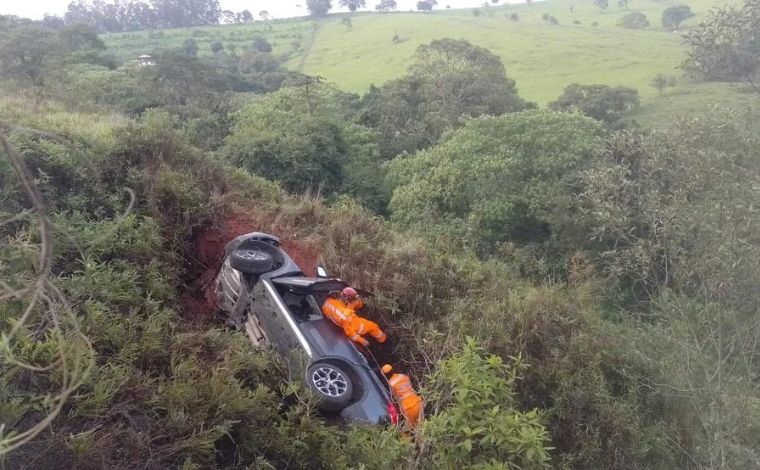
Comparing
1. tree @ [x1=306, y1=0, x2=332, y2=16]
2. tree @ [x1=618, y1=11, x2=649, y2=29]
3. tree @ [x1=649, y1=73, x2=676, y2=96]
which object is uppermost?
tree @ [x1=306, y1=0, x2=332, y2=16]

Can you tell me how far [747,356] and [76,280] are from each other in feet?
24.3

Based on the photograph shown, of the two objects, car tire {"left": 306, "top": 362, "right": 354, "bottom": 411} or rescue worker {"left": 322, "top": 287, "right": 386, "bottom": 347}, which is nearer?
car tire {"left": 306, "top": 362, "right": 354, "bottom": 411}

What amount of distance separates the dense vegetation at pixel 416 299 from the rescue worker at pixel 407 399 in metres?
0.22

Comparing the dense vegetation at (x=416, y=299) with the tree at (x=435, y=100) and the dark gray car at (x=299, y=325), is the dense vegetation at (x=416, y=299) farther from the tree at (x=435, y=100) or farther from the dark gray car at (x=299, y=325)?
the tree at (x=435, y=100)

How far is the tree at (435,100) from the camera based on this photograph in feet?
71.0

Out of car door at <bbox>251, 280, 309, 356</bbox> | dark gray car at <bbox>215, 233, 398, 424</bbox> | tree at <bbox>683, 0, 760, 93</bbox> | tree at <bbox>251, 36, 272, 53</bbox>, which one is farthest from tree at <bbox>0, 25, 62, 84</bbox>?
tree at <bbox>251, 36, 272, 53</bbox>

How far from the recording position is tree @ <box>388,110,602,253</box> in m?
13.7

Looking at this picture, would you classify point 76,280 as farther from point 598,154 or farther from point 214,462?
point 598,154

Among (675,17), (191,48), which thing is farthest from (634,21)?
(191,48)

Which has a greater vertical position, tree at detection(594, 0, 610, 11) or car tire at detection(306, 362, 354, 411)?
tree at detection(594, 0, 610, 11)

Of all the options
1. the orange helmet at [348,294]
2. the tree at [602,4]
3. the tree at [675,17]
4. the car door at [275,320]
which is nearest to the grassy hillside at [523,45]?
the tree at [675,17]

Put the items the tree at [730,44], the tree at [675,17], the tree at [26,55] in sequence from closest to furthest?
the tree at [730,44] < the tree at [26,55] < the tree at [675,17]

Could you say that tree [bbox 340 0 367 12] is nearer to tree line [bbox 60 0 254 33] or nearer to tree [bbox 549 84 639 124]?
tree line [bbox 60 0 254 33]

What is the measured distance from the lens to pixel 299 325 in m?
5.38
